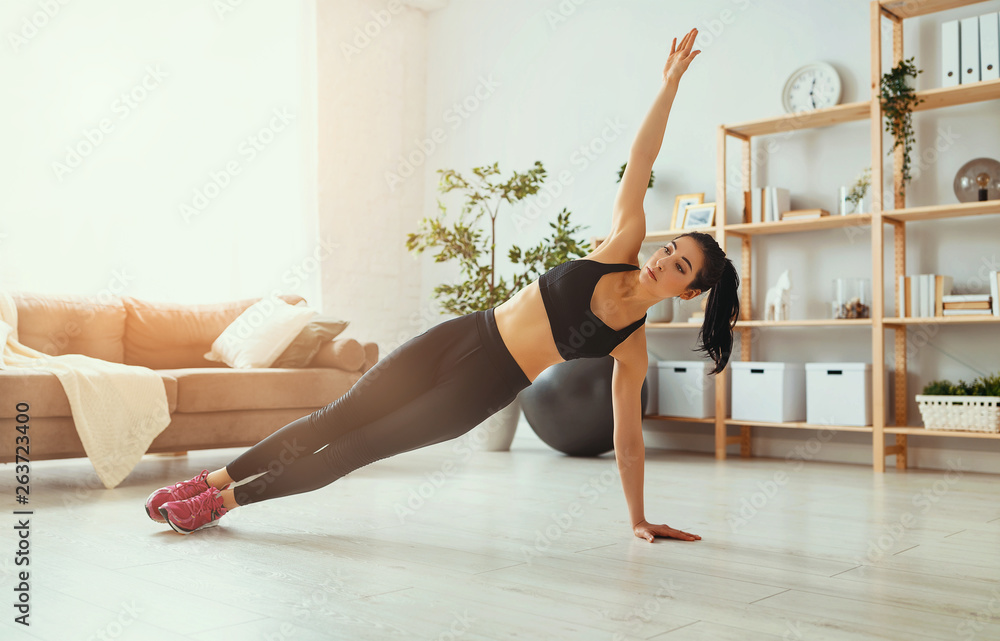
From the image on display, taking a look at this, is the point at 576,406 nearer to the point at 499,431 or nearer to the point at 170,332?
the point at 499,431

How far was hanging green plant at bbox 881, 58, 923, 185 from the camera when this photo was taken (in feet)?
12.8

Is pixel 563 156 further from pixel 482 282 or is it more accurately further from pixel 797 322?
pixel 797 322

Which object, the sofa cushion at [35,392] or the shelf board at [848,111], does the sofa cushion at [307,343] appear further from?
the shelf board at [848,111]

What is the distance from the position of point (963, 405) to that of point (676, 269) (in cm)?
240

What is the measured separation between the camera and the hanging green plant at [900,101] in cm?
391

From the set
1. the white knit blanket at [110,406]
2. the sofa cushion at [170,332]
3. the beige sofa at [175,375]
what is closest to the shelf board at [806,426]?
the beige sofa at [175,375]

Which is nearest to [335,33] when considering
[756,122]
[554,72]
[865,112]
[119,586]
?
[554,72]

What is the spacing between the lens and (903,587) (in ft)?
5.90

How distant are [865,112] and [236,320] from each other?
3.26 metres

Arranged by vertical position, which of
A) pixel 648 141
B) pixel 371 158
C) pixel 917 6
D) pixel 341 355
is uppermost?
pixel 917 6

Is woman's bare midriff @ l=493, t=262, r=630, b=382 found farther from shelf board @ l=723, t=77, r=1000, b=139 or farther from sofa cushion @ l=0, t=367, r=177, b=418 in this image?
shelf board @ l=723, t=77, r=1000, b=139

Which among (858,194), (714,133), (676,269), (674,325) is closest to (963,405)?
(858,194)

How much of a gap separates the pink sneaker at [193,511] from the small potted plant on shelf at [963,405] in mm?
3046

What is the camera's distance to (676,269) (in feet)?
6.47
